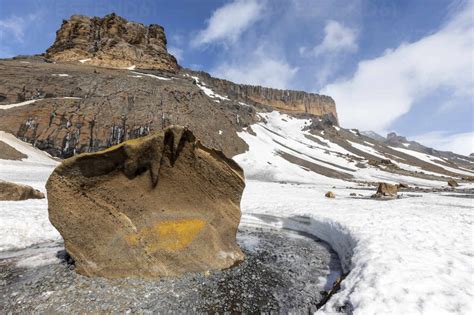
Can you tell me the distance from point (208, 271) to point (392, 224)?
987cm

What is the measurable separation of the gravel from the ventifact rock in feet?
1.91

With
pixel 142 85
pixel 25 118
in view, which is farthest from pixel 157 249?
pixel 142 85

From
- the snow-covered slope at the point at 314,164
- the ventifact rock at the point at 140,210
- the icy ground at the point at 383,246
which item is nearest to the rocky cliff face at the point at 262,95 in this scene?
the snow-covered slope at the point at 314,164

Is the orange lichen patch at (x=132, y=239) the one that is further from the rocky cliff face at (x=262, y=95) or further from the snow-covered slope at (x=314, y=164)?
the rocky cliff face at (x=262, y=95)

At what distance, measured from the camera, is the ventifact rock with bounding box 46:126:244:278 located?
9828 mm

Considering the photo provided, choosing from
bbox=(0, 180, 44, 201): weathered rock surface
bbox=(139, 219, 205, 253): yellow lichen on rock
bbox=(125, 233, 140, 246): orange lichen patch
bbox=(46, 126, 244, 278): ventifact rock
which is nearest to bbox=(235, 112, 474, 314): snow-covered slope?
bbox=(46, 126, 244, 278): ventifact rock

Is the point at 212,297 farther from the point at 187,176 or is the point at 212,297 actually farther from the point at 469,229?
the point at 469,229

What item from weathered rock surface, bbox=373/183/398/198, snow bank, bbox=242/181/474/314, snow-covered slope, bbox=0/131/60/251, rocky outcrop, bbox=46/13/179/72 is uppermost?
rocky outcrop, bbox=46/13/179/72

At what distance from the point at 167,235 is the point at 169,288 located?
6.70 ft

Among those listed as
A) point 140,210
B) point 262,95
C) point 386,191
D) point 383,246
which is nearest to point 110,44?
point 386,191

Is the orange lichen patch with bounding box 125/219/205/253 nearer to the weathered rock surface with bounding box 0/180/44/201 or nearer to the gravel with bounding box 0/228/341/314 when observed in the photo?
the gravel with bounding box 0/228/341/314

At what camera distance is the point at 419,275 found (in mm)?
7301

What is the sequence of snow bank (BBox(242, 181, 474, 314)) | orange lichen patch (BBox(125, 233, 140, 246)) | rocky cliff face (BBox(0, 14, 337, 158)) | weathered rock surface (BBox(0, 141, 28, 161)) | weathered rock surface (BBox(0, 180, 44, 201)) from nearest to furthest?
snow bank (BBox(242, 181, 474, 314))
orange lichen patch (BBox(125, 233, 140, 246))
weathered rock surface (BBox(0, 180, 44, 201))
weathered rock surface (BBox(0, 141, 28, 161))
rocky cliff face (BBox(0, 14, 337, 158))

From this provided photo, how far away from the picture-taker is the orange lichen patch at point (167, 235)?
10.1 m
